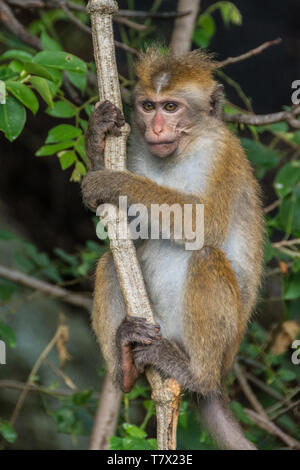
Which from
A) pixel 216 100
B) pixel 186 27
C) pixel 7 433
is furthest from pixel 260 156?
Result: pixel 7 433

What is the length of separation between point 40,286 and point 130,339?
8.66ft

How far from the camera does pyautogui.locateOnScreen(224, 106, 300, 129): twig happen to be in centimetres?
604

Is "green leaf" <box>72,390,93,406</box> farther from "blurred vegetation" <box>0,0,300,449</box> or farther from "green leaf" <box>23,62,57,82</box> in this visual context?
"green leaf" <box>23,62,57,82</box>

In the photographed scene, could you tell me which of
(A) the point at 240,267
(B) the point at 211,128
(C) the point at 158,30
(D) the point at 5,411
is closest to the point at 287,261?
(A) the point at 240,267

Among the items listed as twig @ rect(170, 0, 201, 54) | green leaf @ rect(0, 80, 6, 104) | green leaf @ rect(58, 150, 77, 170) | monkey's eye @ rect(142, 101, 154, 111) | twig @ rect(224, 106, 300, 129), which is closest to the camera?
green leaf @ rect(0, 80, 6, 104)

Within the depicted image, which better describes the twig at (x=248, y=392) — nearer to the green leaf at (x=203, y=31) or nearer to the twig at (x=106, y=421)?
the twig at (x=106, y=421)

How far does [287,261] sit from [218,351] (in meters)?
2.50

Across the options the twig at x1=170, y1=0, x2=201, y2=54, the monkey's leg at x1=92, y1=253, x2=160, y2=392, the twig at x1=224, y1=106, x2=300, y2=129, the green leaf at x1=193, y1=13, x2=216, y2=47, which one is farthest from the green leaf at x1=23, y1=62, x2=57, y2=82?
the green leaf at x1=193, y1=13, x2=216, y2=47

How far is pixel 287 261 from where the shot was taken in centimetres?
729

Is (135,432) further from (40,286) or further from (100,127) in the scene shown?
(40,286)

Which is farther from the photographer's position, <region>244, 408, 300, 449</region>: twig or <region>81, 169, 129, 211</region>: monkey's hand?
<region>244, 408, 300, 449</region>: twig

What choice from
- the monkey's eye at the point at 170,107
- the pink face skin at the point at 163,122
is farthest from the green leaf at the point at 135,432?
the monkey's eye at the point at 170,107

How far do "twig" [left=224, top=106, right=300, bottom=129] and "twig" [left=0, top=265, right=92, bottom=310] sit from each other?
8.73ft

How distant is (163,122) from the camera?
5203 mm
